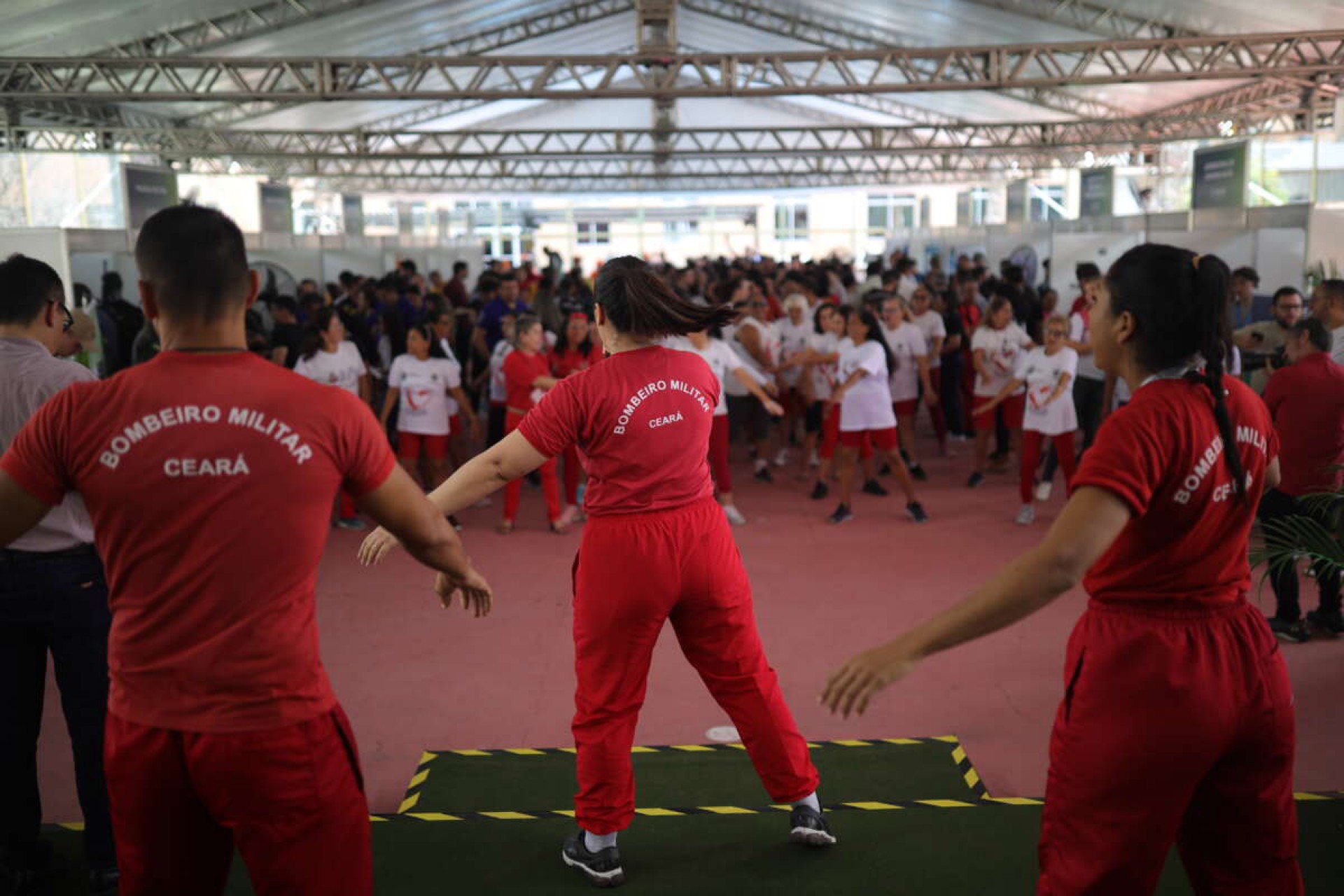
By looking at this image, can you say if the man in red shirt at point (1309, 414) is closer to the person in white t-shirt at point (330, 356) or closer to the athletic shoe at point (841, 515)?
the athletic shoe at point (841, 515)

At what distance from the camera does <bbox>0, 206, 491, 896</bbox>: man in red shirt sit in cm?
174

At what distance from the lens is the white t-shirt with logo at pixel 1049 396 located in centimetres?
762

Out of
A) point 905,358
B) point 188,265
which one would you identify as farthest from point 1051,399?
point 188,265

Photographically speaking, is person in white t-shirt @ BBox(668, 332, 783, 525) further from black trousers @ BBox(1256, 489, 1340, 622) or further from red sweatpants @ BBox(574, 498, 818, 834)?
red sweatpants @ BBox(574, 498, 818, 834)

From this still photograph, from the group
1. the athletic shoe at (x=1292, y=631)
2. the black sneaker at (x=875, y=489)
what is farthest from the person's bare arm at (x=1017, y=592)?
the black sneaker at (x=875, y=489)

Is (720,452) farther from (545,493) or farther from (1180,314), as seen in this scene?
(1180,314)

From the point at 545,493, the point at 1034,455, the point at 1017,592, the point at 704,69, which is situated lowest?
the point at 545,493

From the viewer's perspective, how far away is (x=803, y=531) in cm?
791

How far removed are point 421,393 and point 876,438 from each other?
317 centimetres

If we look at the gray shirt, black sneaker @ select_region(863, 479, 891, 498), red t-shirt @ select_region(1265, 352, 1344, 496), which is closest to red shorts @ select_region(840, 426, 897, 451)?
black sneaker @ select_region(863, 479, 891, 498)

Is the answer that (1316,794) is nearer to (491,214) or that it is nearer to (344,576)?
(344,576)

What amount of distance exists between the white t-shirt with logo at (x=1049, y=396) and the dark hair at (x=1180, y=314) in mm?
5804

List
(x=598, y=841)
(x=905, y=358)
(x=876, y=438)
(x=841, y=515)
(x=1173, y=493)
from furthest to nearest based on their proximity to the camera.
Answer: (x=905, y=358) → (x=841, y=515) → (x=876, y=438) → (x=598, y=841) → (x=1173, y=493)

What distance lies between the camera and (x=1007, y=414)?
9.38 meters
